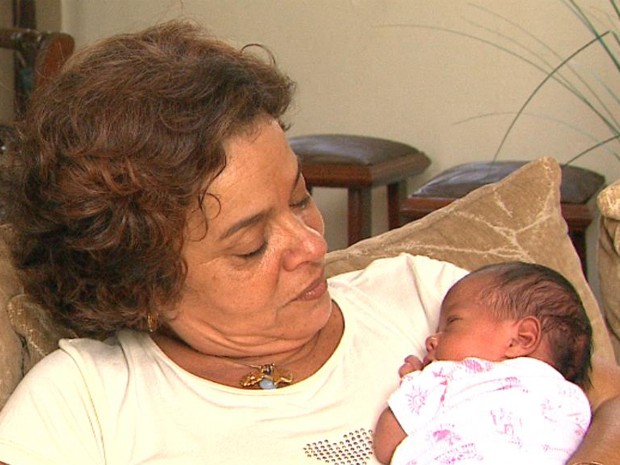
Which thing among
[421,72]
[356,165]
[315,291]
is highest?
[315,291]

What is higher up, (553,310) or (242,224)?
(242,224)

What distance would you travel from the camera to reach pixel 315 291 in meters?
1.56

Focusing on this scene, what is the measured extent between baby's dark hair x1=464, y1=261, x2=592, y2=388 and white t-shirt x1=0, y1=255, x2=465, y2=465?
0.17 metres

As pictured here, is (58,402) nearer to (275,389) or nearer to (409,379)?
(275,389)

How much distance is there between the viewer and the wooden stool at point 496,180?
3.27 metres

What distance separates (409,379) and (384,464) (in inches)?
4.2

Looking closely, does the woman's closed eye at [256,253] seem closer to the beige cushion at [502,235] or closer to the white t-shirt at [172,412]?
the white t-shirt at [172,412]

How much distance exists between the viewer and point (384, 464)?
1517mm

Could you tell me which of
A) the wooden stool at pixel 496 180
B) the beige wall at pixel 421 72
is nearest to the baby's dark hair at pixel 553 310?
the wooden stool at pixel 496 180

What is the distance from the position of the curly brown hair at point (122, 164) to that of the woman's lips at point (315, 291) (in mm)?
154

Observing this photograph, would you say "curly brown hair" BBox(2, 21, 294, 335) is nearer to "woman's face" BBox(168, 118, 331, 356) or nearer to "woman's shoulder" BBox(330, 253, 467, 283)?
"woman's face" BBox(168, 118, 331, 356)

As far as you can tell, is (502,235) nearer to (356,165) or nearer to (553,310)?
(553,310)

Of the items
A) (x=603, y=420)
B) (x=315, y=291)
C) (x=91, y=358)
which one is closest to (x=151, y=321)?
(x=91, y=358)

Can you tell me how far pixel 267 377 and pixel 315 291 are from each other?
130mm
